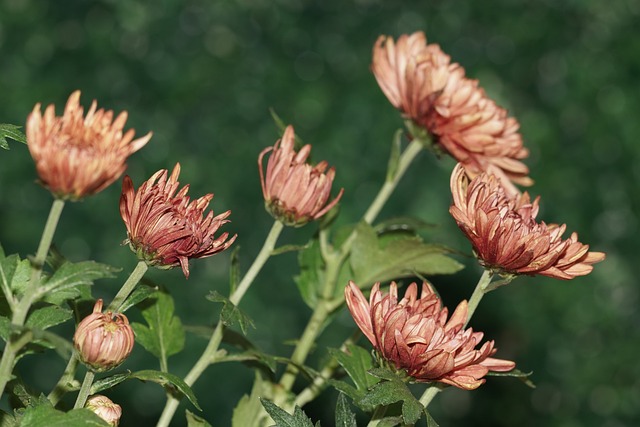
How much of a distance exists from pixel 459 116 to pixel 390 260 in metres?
0.12

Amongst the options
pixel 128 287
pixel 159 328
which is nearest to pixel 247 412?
pixel 159 328

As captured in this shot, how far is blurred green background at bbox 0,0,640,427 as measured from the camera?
214cm

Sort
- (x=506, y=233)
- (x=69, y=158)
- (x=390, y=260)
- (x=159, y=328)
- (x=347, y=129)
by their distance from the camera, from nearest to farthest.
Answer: (x=69, y=158) < (x=506, y=233) < (x=159, y=328) < (x=390, y=260) < (x=347, y=129)

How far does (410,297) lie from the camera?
621 mm

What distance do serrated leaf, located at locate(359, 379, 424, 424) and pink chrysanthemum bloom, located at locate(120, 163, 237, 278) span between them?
0.39 ft

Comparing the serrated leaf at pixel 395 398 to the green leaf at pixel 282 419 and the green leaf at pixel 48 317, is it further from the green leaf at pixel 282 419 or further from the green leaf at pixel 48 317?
the green leaf at pixel 48 317

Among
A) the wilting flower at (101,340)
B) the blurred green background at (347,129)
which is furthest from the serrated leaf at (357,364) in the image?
the blurred green background at (347,129)

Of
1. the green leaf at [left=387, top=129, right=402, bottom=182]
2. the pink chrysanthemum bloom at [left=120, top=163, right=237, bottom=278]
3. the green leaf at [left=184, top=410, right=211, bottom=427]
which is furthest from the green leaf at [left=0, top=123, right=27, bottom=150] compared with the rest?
the green leaf at [left=387, top=129, right=402, bottom=182]

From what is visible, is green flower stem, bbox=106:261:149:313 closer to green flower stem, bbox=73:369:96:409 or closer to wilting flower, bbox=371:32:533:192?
green flower stem, bbox=73:369:96:409

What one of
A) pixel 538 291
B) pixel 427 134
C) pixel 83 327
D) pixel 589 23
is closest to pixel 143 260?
pixel 83 327

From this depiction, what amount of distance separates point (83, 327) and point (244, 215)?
162 cm

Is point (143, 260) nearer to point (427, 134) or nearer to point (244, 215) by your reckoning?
point (427, 134)

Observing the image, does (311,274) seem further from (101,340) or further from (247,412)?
(101,340)

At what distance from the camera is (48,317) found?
591 millimetres
